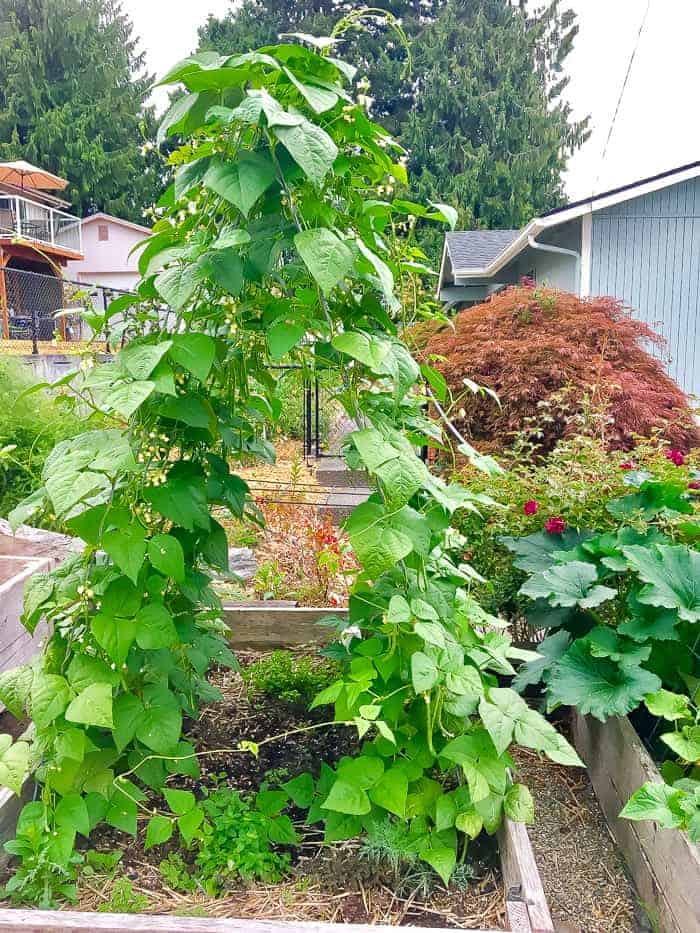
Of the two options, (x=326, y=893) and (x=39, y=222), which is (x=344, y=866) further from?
(x=39, y=222)

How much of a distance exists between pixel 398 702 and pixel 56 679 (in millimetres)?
698

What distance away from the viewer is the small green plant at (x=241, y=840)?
1654 millimetres

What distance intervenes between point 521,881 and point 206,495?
3.42 feet

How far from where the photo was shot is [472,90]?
24.9 m

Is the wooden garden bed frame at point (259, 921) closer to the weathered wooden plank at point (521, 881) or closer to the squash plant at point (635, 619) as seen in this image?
the weathered wooden plank at point (521, 881)

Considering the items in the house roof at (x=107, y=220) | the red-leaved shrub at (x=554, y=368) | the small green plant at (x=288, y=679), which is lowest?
the small green plant at (x=288, y=679)

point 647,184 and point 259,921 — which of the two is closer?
point 259,921

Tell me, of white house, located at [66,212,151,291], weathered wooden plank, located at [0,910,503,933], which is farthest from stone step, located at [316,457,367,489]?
white house, located at [66,212,151,291]

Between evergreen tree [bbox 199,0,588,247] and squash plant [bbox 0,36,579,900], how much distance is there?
75.4ft

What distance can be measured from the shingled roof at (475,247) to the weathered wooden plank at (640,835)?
1016cm

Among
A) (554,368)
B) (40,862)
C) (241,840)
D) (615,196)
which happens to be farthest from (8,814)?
(615,196)

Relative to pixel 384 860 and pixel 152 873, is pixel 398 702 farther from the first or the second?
pixel 152 873

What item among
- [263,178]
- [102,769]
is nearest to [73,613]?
[102,769]

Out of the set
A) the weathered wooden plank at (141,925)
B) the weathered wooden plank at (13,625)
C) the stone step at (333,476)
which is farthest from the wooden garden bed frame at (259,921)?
the stone step at (333,476)
